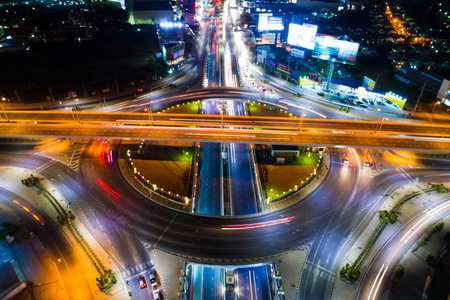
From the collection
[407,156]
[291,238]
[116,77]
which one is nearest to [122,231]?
[291,238]

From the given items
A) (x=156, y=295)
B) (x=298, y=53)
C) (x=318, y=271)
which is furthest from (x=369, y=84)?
(x=156, y=295)

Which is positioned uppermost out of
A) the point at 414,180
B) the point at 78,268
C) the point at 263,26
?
the point at 263,26

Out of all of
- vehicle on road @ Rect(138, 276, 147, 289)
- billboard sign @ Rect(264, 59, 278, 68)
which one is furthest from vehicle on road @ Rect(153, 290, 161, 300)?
billboard sign @ Rect(264, 59, 278, 68)

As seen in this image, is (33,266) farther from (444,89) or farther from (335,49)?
(444,89)

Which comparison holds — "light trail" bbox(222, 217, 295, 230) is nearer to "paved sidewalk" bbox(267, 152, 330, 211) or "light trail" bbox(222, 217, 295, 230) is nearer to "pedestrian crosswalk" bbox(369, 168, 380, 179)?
"paved sidewalk" bbox(267, 152, 330, 211)

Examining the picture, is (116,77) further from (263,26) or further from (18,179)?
(263,26)

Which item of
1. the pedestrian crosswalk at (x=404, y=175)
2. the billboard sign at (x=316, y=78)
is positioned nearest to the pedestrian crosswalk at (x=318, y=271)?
the pedestrian crosswalk at (x=404, y=175)
